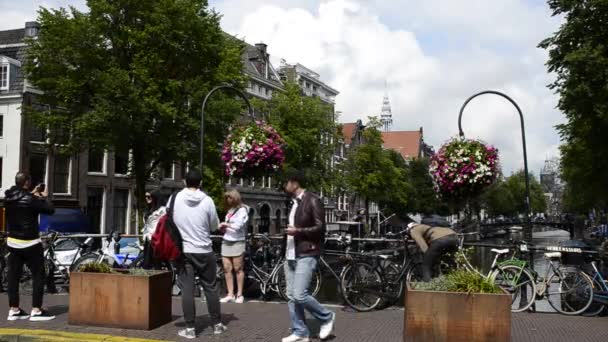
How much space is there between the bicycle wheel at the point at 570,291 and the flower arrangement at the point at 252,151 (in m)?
5.59

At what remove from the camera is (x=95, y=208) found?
137 ft

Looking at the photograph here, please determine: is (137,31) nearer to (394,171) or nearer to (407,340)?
(407,340)

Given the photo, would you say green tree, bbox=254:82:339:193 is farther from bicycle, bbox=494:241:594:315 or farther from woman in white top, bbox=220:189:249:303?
bicycle, bbox=494:241:594:315

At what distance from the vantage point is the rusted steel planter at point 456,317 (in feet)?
24.4

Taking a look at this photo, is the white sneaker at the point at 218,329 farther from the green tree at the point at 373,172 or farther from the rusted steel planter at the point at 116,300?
the green tree at the point at 373,172

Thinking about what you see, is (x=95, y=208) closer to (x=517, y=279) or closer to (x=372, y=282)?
(x=372, y=282)

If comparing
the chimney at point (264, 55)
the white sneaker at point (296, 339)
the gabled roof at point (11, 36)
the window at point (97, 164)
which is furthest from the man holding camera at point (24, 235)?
the chimney at point (264, 55)

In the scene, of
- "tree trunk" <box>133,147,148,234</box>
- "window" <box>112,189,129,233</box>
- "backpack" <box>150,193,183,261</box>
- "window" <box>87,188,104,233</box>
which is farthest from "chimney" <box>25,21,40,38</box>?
"backpack" <box>150,193,183,261</box>

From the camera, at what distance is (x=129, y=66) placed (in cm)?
2941

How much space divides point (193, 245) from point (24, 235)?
2.76 metres

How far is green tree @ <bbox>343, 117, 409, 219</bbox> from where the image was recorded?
58375 millimetres

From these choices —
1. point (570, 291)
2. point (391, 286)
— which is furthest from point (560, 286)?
point (391, 286)

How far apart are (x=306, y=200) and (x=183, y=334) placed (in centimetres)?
228

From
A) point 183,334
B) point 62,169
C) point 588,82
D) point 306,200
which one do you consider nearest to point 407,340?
point 306,200
